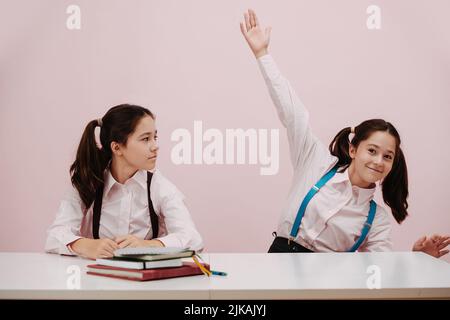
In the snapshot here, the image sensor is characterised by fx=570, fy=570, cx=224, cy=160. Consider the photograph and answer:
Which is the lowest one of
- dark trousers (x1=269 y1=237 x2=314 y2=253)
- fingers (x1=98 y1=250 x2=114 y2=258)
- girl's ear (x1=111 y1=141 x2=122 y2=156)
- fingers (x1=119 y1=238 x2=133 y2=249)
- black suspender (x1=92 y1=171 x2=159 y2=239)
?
dark trousers (x1=269 y1=237 x2=314 y2=253)

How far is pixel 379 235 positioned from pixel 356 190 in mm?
210

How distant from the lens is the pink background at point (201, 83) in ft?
10.8

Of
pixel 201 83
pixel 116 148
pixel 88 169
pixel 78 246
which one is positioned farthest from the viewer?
pixel 201 83

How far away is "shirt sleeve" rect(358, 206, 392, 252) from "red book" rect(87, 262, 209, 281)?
1068 mm

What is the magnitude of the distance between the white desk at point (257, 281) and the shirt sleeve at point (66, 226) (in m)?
0.15

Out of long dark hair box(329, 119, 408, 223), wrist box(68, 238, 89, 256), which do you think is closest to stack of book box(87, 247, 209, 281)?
wrist box(68, 238, 89, 256)

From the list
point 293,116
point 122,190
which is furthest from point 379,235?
point 122,190

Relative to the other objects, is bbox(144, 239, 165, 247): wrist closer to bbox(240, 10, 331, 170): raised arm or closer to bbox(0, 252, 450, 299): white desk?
bbox(0, 252, 450, 299): white desk

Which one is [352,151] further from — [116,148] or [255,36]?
[116,148]

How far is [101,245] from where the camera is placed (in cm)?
182

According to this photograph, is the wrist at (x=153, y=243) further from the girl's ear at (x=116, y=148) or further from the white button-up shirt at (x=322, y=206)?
the white button-up shirt at (x=322, y=206)

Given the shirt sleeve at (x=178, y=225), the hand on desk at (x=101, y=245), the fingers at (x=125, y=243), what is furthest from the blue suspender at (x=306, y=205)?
the fingers at (x=125, y=243)

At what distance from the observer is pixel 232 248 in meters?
3.38

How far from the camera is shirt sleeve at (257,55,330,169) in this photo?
7.91 feet
